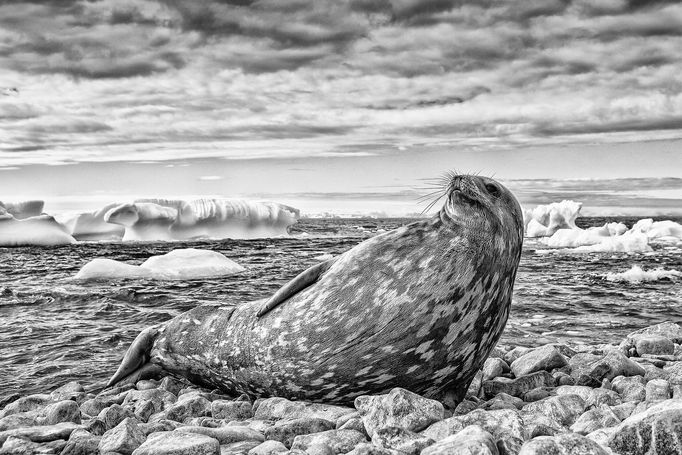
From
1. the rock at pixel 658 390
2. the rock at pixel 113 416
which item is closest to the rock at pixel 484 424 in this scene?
the rock at pixel 658 390

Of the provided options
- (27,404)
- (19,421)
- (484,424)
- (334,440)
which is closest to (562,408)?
(484,424)

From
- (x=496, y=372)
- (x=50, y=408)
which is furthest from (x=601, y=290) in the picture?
(x=50, y=408)

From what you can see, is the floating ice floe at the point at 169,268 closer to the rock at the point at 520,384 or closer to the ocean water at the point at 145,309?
the ocean water at the point at 145,309

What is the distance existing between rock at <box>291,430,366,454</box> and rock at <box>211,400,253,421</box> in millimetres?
943

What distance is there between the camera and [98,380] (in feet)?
19.1

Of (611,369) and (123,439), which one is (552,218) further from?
(123,439)

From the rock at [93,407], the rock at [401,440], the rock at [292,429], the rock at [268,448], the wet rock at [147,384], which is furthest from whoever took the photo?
the wet rock at [147,384]

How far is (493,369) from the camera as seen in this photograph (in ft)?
15.4

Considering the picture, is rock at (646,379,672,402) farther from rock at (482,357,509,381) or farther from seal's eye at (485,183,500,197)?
seal's eye at (485,183,500,197)

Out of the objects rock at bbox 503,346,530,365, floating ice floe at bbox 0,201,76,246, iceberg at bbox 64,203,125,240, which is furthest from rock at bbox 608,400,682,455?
iceberg at bbox 64,203,125,240

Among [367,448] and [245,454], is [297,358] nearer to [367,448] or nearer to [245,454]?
[245,454]

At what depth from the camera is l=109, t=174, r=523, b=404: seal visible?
11.7 feet

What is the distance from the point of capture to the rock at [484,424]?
2859mm

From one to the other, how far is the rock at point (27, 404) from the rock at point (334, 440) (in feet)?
8.70
